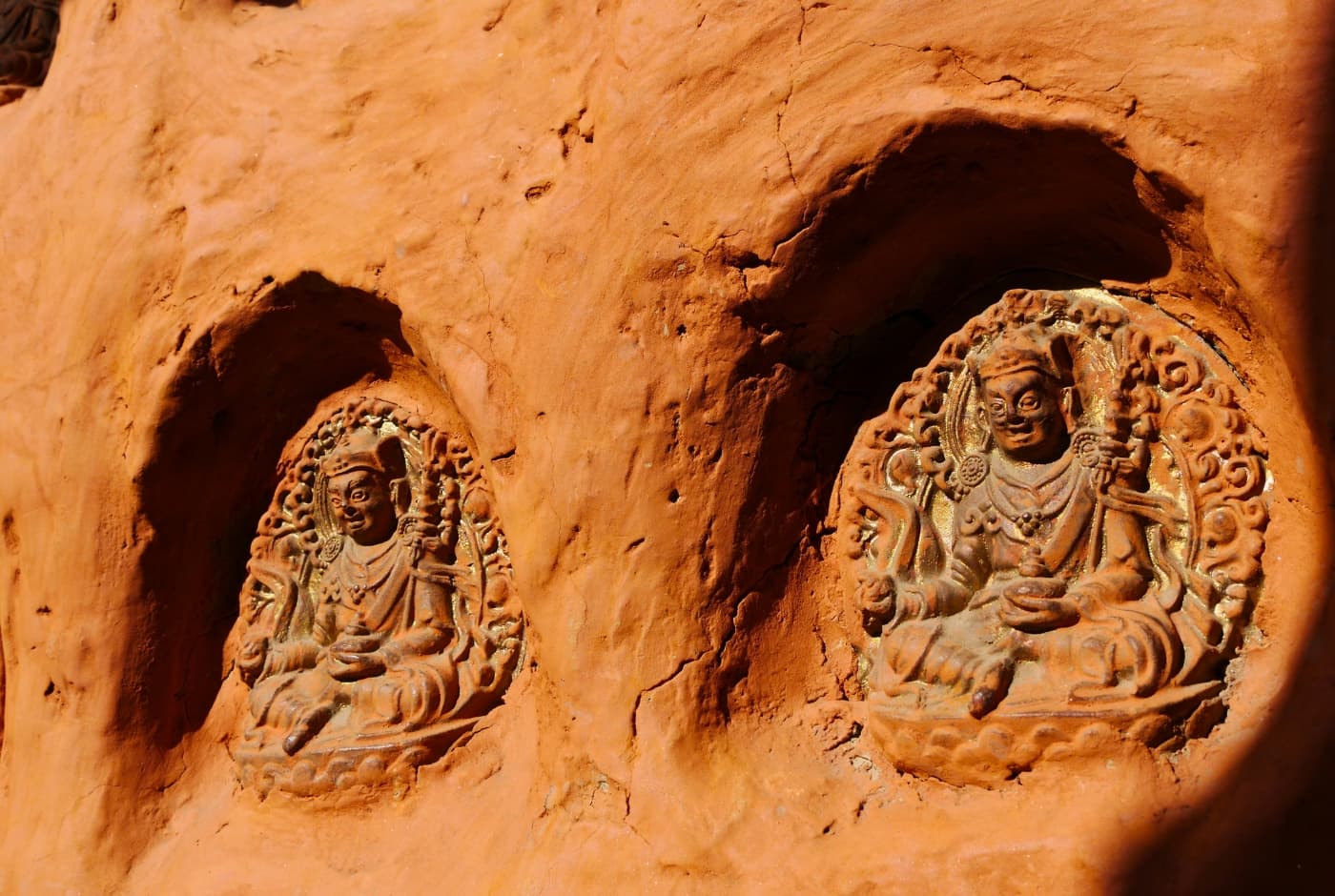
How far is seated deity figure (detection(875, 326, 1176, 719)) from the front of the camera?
10.6 feet

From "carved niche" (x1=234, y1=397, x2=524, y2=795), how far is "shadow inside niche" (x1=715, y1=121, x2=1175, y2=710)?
40.3 inches

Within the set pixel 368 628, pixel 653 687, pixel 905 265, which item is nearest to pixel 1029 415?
pixel 905 265

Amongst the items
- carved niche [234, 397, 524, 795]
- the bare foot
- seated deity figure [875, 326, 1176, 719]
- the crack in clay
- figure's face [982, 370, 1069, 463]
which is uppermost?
figure's face [982, 370, 1069, 463]

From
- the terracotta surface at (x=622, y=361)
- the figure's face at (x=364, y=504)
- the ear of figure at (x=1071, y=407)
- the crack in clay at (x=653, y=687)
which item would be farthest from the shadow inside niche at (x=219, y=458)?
the ear of figure at (x=1071, y=407)

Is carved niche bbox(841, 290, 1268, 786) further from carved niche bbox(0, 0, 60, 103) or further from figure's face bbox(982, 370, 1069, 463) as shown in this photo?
carved niche bbox(0, 0, 60, 103)

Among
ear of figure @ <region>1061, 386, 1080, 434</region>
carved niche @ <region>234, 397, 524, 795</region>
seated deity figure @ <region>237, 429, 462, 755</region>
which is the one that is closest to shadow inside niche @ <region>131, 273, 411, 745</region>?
carved niche @ <region>234, 397, 524, 795</region>

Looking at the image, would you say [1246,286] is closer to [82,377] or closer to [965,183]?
[965,183]

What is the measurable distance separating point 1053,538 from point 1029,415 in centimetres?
33

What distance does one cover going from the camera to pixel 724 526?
367cm

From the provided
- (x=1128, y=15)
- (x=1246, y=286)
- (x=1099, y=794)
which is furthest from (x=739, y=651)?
(x=1128, y=15)

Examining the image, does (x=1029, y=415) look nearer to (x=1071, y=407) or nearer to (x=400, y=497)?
(x=1071, y=407)

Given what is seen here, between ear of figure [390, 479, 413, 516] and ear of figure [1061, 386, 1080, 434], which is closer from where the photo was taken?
ear of figure [1061, 386, 1080, 434]

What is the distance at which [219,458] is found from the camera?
4.61 m

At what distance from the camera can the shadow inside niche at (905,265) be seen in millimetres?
3395
